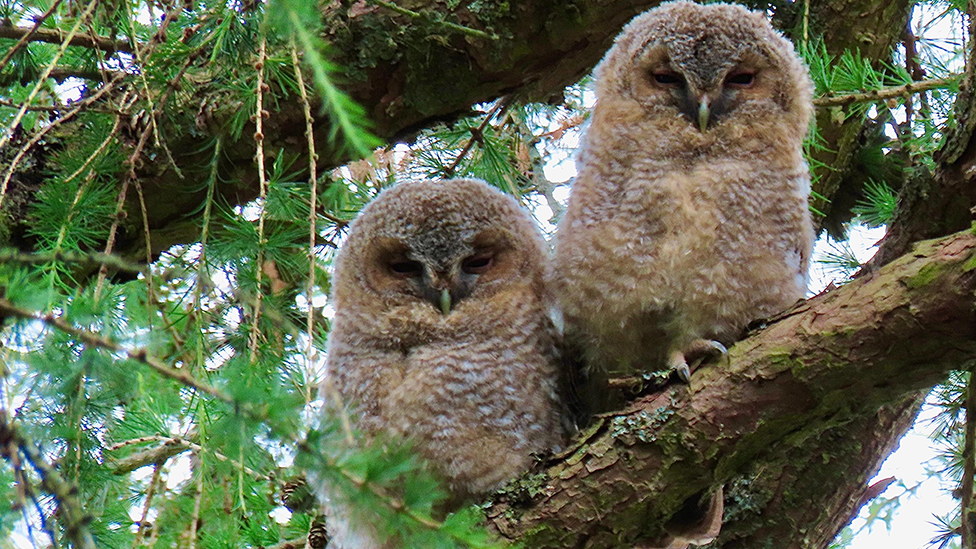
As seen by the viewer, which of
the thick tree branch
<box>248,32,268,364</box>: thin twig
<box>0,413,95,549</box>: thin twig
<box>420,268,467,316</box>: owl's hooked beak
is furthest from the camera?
<box>420,268,467,316</box>: owl's hooked beak

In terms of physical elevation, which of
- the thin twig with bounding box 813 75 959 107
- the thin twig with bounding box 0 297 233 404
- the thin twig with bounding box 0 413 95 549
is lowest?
the thin twig with bounding box 0 413 95 549

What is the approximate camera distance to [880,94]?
258cm

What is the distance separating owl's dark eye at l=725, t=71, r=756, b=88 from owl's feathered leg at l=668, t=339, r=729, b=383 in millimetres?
629

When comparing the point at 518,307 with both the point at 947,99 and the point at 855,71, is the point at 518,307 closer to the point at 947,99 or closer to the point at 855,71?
the point at 855,71

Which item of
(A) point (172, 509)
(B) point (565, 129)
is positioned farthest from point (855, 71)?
(A) point (172, 509)

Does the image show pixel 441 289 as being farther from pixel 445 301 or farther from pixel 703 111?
pixel 703 111

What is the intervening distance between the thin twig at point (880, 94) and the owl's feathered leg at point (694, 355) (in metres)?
0.85

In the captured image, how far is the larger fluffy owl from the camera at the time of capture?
2.15 m

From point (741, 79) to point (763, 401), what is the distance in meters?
0.81

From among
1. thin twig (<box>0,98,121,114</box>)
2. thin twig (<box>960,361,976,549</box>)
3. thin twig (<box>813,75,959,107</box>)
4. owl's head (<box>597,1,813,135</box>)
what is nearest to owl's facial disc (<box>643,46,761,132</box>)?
owl's head (<box>597,1,813,135</box>)

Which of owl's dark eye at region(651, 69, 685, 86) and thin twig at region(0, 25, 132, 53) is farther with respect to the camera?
thin twig at region(0, 25, 132, 53)

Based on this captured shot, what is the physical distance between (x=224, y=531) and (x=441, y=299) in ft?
2.35

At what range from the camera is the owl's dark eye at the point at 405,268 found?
2.46m

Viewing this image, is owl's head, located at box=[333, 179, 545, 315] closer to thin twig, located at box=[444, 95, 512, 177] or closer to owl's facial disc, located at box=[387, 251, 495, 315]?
owl's facial disc, located at box=[387, 251, 495, 315]
